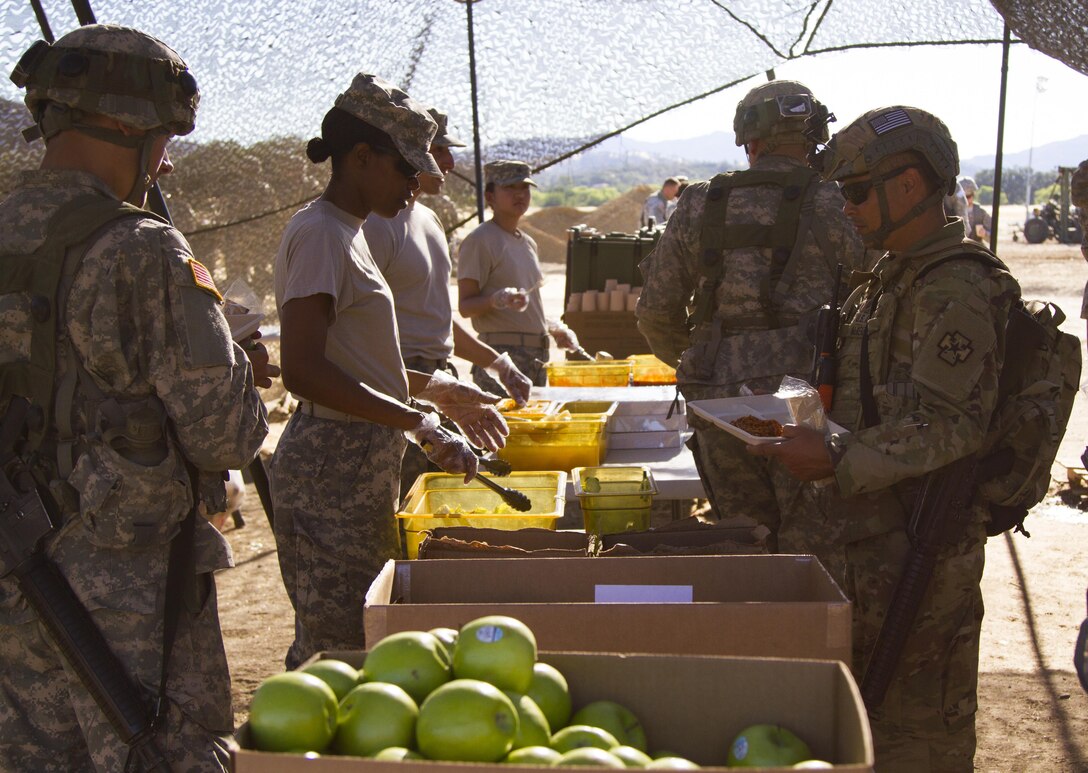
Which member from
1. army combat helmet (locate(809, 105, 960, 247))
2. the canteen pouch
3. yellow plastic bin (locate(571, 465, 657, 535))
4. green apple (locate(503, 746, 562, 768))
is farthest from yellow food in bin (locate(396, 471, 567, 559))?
green apple (locate(503, 746, 562, 768))

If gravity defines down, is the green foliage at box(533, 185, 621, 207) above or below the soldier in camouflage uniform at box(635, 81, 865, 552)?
above

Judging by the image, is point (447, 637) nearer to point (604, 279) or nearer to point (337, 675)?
point (337, 675)

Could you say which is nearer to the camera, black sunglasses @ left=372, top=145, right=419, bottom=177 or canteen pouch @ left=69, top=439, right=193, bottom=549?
canteen pouch @ left=69, top=439, right=193, bottom=549

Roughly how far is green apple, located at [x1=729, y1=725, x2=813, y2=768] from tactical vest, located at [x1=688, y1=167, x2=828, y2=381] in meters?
2.47

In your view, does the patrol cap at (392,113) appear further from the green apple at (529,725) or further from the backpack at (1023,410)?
the green apple at (529,725)

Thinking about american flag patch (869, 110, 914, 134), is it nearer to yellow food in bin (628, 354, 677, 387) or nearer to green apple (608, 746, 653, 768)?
green apple (608, 746, 653, 768)

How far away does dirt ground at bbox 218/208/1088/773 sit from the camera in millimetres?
4152

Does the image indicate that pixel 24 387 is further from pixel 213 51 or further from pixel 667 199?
pixel 667 199

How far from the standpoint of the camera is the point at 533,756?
4.73 feet

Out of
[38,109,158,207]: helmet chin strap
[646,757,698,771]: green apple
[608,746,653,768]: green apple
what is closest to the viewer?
[646,757,698,771]: green apple

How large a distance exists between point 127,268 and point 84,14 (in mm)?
1746

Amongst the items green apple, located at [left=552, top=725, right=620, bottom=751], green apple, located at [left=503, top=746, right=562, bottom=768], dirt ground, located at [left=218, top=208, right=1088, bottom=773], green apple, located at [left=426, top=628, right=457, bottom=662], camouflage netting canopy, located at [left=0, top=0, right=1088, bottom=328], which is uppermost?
camouflage netting canopy, located at [left=0, top=0, right=1088, bottom=328]

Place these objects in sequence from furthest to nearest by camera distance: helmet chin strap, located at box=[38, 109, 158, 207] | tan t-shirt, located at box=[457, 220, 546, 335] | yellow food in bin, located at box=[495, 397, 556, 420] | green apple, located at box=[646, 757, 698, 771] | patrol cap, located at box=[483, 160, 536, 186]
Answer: patrol cap, located at box=[483, 160, 536, 186] → tan t-shirt, located at box=[457, 220, 546, 335] → yellow food in bin, located at box=[495, 397, 556, 420] → helmet chin strap, located at box=[38, 109, 158, 207] → green apple, located at box=[646, 757, 698, 771]

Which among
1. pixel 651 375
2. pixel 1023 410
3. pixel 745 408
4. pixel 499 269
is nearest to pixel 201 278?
pixel 745 408
